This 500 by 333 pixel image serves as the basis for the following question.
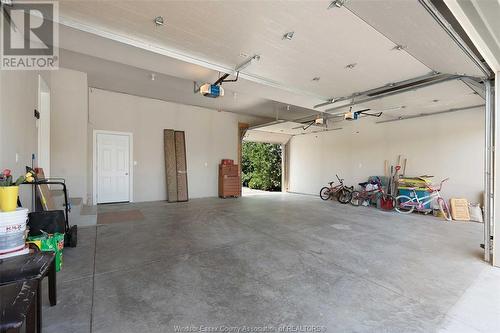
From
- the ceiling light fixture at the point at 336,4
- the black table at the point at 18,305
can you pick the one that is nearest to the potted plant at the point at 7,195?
the black table at the point at 18,305

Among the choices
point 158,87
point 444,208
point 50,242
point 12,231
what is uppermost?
point 158,87

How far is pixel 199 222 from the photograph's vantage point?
4.87 metres

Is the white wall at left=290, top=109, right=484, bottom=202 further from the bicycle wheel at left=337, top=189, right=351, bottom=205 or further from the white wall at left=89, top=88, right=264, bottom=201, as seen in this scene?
the white wall at left=89, top=88, right=264, bottom=201

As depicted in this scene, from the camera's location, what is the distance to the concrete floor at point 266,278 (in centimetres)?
182

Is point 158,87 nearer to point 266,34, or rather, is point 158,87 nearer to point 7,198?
point 266,34

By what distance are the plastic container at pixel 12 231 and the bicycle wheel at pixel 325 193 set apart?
826 cm

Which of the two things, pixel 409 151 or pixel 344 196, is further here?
pixel 344 196

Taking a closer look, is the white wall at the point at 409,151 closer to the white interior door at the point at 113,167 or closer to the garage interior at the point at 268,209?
the garage interior at the point at 268,209

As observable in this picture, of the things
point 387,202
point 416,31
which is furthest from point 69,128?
point 387,202

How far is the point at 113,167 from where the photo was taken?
6.68m

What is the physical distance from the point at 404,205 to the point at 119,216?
7.36 meters

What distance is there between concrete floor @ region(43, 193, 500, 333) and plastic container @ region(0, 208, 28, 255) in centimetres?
61

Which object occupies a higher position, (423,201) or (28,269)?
(28,269)

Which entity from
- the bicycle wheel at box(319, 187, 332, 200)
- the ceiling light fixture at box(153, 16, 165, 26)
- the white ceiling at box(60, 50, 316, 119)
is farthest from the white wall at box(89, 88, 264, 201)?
the ceiling light fixture at box(153, 16, 165, 26)
